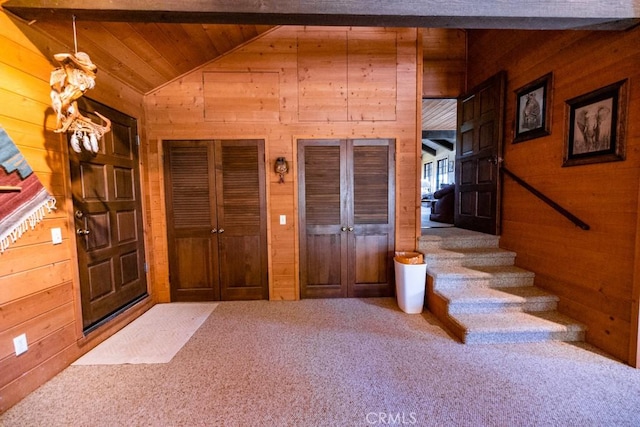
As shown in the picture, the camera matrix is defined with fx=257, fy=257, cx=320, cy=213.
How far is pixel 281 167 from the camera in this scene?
3102 mm

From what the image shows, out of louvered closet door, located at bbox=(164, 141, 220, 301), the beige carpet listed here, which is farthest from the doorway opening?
the beige carpet

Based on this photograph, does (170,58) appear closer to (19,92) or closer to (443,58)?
(19,92)

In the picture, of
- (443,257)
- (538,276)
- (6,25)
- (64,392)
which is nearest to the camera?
(6,25)

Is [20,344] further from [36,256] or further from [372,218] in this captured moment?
[372,218]

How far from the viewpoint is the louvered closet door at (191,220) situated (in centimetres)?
315

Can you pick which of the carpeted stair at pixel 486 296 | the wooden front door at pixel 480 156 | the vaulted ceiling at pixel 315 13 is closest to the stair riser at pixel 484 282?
the carpeted stair at pixel 486 296

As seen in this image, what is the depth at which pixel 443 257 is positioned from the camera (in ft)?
9.92

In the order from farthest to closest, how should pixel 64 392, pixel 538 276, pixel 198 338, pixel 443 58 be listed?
pixel 443 58 → pixel 538 276 → pixel 198 338 → pixel 64 392

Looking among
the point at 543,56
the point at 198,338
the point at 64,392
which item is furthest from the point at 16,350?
the point at 543,56

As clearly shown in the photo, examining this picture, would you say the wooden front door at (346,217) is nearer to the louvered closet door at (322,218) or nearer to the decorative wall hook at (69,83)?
the louvered closet door at (322,218)

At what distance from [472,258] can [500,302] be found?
59cm

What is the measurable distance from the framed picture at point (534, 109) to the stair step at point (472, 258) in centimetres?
132

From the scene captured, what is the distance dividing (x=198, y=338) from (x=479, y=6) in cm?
347

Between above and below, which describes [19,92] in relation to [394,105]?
below
